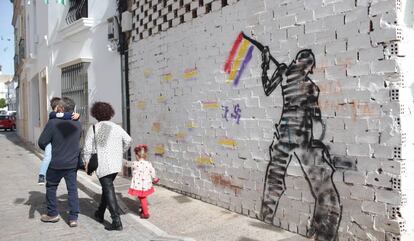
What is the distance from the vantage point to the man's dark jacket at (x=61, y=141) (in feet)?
17.6

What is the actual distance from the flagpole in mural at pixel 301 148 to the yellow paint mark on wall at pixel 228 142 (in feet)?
2.52

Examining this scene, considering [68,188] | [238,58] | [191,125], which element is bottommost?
[68,188]

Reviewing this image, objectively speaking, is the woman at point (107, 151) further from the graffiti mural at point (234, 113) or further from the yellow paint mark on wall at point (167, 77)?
the yellow paint mark on wall at point (167, 77)

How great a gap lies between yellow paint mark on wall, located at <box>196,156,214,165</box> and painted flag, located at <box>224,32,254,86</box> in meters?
1.28

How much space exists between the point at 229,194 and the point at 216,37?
7.38 ft

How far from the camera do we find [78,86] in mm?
10680

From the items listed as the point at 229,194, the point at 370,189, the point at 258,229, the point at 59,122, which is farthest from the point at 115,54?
the point at 370,189

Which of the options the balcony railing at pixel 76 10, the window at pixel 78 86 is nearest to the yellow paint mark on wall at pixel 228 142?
the window at pixel 78 86

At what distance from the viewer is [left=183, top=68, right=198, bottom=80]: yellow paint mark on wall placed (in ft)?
21.4

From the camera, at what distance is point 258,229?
493 cm

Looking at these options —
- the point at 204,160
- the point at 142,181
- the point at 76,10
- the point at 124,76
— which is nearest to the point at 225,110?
the point at 204,160

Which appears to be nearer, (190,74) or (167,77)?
(190,74)

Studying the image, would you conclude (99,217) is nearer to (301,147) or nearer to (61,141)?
(61,141)

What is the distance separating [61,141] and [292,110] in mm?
2979
